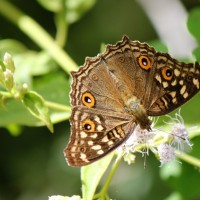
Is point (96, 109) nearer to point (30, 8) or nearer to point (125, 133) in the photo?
point (125, 133)

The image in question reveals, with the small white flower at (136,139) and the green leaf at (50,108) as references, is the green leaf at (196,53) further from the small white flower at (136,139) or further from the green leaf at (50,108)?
the green leaf at (50,108)

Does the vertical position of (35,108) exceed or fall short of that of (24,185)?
it falls short

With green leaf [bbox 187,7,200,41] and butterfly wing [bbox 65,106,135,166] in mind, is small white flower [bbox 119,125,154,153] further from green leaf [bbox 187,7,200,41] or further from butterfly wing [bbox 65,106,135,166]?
green leaf [bbox 187,7,200,41]

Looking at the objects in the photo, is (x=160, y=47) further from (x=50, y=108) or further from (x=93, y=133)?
(x=93, y=133)

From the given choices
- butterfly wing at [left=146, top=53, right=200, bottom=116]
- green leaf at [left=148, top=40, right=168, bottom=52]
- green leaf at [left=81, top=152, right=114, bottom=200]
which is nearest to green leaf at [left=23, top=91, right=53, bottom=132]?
green leaf at [left=81, top=152, right=114, bottom=200]

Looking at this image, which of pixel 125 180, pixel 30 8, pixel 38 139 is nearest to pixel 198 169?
pixel 125 180

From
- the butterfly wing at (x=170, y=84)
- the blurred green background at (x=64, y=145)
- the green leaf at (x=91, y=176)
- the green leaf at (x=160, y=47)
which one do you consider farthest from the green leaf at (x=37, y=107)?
the blurred green background at (x=64, y=145)

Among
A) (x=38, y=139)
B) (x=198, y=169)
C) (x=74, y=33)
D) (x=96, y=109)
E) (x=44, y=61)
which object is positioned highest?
(x=74, y=33)

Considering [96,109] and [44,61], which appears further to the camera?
[44,61]
